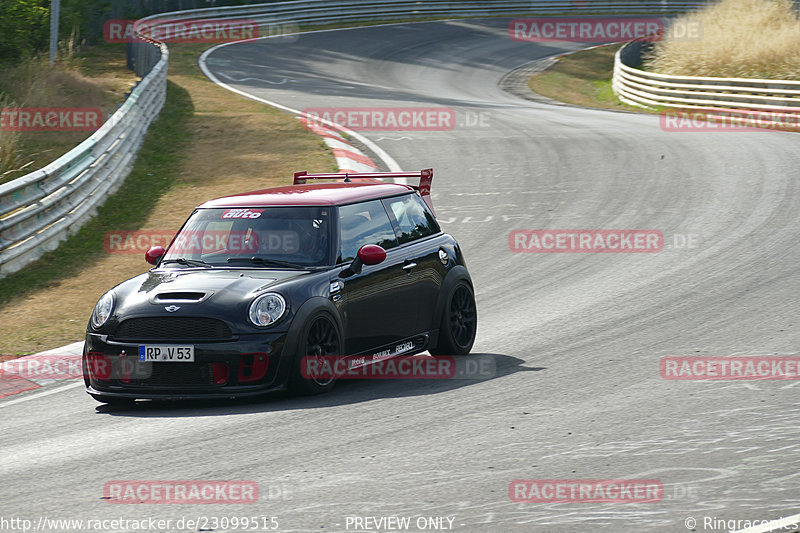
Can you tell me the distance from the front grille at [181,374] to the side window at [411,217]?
2324mm

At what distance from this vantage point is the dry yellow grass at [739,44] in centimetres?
3234

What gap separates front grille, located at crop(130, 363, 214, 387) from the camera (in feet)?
25.7

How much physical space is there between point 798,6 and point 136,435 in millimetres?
36906

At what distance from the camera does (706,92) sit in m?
30.3

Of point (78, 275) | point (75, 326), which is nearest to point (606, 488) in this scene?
point (75, 326)

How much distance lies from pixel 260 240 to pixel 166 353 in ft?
4.52

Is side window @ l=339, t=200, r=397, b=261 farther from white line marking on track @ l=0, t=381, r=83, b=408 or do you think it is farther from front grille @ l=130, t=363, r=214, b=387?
white line marking on track @ l=0, t=381, r=83, b=408

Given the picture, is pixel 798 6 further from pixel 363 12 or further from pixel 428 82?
pixel 363 12
